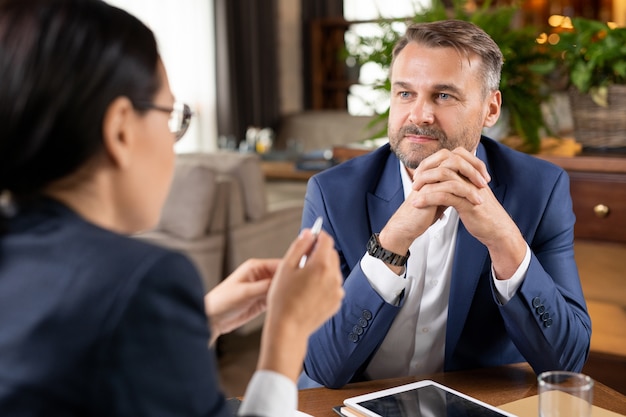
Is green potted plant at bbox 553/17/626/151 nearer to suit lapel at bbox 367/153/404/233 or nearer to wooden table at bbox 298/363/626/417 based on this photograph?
suit lapel at bbox 367/153/404/233

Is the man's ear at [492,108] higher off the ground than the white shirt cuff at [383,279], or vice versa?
the man's ear at [492,108]

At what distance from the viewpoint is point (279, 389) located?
904 millimetres

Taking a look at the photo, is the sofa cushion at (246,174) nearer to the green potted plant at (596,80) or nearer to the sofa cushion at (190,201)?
the sofa cushion at (190,201)

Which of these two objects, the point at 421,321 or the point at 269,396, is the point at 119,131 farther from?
the point at 421,321

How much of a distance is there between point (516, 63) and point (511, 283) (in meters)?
1.18

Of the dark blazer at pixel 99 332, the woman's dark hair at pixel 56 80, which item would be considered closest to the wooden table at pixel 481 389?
the dark blazer at pixel 99 332

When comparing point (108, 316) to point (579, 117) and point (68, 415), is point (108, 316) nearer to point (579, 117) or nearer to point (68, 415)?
point (68, 415)

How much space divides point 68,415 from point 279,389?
9.6 inches

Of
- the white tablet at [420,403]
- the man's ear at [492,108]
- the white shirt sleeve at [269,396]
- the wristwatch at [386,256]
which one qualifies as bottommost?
the white tablet at [420,403]

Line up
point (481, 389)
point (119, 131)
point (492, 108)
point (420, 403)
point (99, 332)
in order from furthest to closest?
point (492, 108), point (481, 389), point (420, 403), point (119, 131), point (99, 332)

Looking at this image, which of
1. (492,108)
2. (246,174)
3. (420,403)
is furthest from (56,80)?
(246,174)

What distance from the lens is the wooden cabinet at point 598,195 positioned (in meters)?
2.36

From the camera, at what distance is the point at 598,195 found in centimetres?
239

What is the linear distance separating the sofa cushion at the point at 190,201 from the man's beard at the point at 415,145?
1.97m
